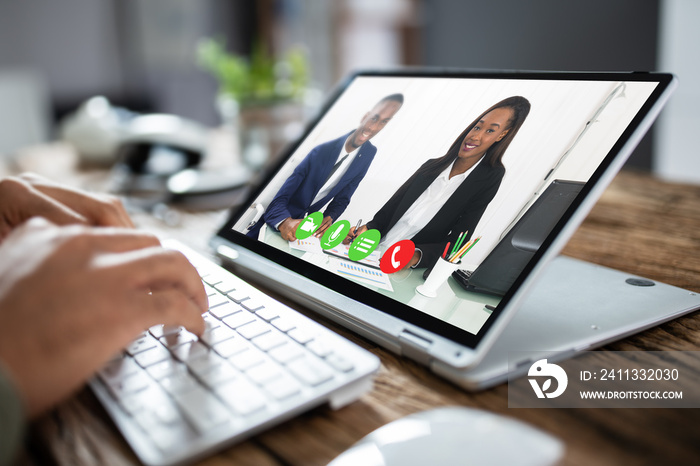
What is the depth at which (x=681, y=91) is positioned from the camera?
8.16ft

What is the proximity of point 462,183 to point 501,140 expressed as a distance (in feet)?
0.18

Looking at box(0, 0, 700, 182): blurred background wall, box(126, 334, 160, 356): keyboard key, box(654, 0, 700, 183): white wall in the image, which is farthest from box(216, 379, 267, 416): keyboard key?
box(0, 0, 700, 182): blurred background wall

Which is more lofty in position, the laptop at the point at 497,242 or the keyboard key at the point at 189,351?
the laptop at the point at 497,242

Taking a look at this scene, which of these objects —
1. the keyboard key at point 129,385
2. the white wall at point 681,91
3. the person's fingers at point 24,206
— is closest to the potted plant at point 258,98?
the person's fingers at point 24,206

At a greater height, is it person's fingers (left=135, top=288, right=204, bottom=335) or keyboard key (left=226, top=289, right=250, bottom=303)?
person's fingers (left=135, top=288, right=204, bottom=335)

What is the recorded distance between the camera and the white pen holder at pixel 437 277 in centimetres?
46

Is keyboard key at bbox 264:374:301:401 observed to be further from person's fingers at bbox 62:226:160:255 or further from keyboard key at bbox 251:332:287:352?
person's fingers at bbox 62:226:160:255

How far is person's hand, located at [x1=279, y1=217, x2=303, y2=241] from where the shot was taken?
614mm

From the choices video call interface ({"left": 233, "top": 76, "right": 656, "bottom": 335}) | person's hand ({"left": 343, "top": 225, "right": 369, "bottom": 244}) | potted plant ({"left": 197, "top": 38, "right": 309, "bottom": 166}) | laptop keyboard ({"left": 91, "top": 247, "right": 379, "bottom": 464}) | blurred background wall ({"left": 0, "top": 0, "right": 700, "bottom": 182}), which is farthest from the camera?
blurred background wall ({"left": 0, "top": 0, "right": 700, "bottom": 182})

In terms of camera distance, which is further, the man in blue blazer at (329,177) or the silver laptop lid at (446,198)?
the man in blue blazer at (329,177)

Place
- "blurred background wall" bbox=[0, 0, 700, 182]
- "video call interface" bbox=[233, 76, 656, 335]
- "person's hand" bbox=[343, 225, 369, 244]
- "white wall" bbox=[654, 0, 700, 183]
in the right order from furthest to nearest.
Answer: "blurred background wall" bbox=[0, 0, 700, 182] → "white wall" bbox=[654, 0, 700, 183] → "person's hand" bbox=[343, 225, 369, 244] → "video call interface" bbox=[233, 76, 656, 335]

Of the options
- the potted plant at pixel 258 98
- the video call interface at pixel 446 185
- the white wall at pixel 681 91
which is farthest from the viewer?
the white wall at pixel 681 91

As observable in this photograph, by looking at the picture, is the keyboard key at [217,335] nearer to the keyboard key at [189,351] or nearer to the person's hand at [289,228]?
the keyboard key at [189,351]

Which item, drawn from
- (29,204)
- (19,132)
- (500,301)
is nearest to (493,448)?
(500,301)
